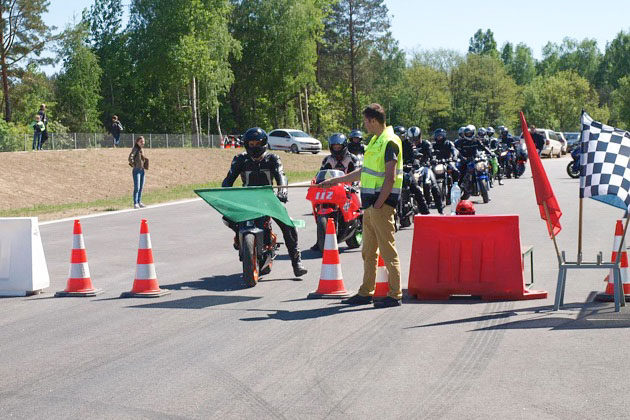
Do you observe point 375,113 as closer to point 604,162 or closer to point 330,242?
point 330,242

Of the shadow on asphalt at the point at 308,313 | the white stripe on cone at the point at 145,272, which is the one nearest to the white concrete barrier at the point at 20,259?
the white stripe on cone at the point at 145,272

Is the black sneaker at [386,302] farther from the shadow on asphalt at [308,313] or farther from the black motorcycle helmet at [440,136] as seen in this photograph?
the black motorcycle helmet at [440,136]

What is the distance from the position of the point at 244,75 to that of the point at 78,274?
263 feet

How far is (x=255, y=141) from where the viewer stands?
11836 mm

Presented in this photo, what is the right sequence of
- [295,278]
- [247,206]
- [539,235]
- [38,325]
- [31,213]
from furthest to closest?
1. [31,213]
2. [539,235]
3. [295,278]
4. [247,206]
5. [38,325]

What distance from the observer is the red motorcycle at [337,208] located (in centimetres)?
1404

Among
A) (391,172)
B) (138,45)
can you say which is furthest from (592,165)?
(138,45)

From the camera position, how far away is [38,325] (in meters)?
9.13

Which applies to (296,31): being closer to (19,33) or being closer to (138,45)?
(138,45)

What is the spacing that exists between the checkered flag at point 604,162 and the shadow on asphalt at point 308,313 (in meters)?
2.41

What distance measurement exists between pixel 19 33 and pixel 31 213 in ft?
161

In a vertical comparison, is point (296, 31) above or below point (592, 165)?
above

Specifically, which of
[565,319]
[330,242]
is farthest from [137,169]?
[565,319]

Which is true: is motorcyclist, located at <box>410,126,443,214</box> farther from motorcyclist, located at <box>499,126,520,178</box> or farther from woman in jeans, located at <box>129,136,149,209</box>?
motorcyclist, located at <box>499,126,520,178</box>
